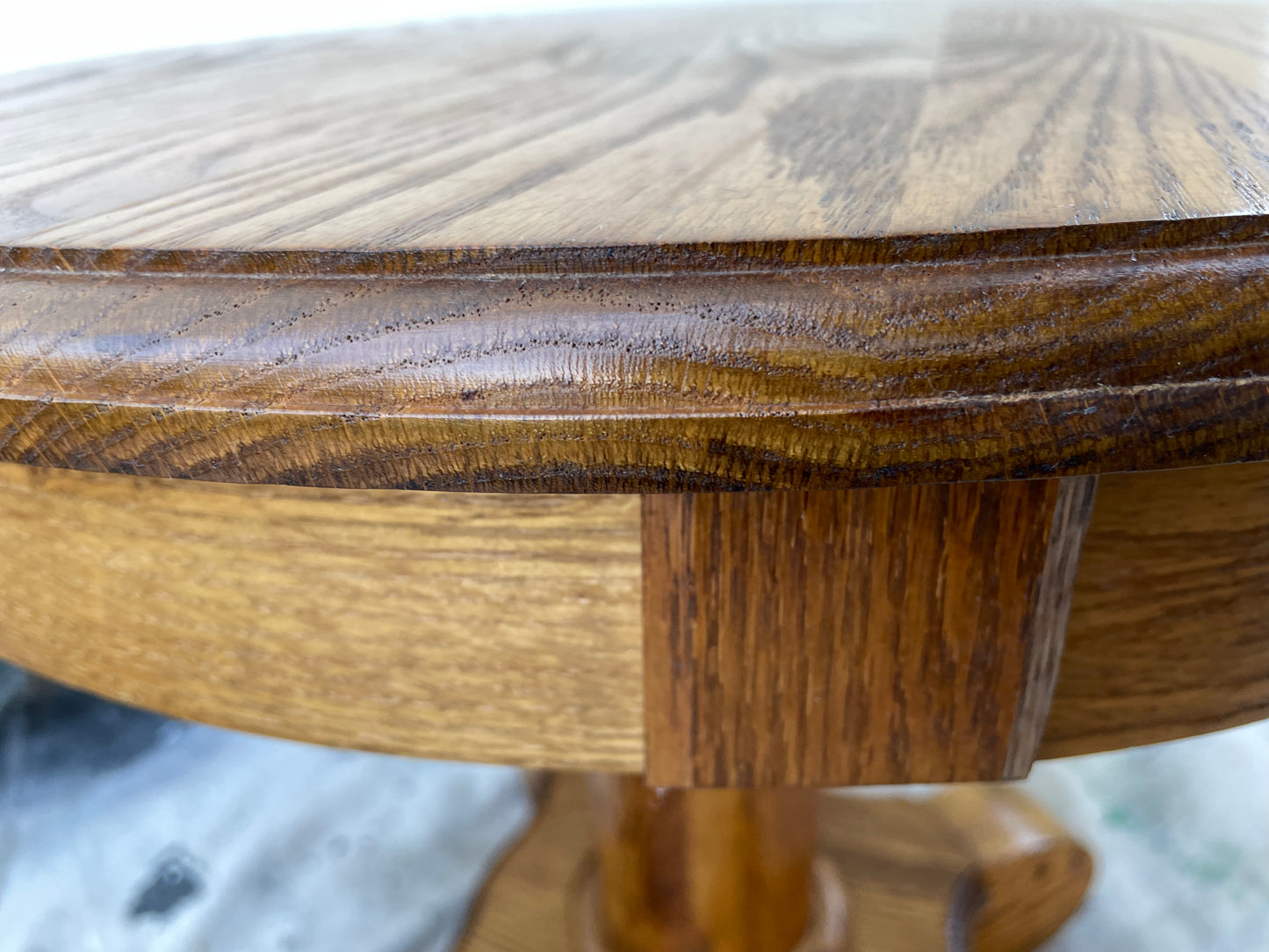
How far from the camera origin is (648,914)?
0.41 m

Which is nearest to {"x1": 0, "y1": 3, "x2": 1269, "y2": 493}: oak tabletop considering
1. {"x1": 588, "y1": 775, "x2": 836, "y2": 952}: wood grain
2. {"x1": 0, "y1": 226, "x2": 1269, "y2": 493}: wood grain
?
{"x1": 0, "y1": 226, "x2": 1269, "y2": 493}: wood grain

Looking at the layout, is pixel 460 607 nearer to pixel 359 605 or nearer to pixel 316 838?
pixel 359 605

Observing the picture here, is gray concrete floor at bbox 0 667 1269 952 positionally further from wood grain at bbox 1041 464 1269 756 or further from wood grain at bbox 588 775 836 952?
wood grain at bbox 1041 464 1269 756

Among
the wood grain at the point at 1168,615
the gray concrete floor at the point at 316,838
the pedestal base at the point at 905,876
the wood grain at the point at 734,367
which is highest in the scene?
the wood grain at the point at 734,367

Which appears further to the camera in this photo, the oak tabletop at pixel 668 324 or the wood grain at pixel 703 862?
the wood grain at pixel 703 862

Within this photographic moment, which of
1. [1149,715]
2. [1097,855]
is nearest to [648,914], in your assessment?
[1149,715]

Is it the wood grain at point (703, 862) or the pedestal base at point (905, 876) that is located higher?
the wood grain at point (703, 862)

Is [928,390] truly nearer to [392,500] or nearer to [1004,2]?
[392,500]

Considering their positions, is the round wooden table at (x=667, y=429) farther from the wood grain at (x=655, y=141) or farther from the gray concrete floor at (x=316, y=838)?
the gray concrete floor at (x=316, y=838)

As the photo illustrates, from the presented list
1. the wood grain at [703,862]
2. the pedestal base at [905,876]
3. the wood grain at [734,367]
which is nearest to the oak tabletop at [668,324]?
the wood grain at [734,367]

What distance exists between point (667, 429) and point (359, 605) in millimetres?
79

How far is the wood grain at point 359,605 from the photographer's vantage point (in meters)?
0.17

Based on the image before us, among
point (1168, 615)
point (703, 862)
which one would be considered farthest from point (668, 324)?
point (703, 862)

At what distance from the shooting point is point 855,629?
0.17m
